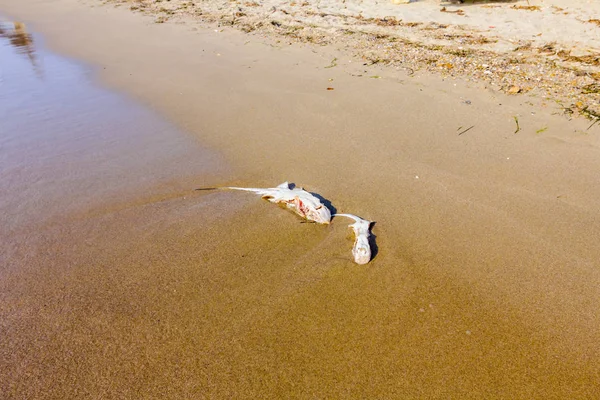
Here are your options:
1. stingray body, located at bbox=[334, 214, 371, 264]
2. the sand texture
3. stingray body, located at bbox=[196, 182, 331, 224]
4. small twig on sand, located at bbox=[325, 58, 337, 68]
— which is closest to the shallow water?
stingray body, located at bbox=[196, 182, 331, 224]

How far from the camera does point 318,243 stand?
2.35 m

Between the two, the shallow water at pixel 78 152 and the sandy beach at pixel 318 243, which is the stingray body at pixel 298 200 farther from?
the shallow water at pixel 78 152

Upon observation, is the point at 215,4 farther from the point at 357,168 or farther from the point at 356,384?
the point at 356,384

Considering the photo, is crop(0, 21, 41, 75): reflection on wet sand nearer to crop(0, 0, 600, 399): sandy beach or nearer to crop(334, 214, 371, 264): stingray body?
crop(0, 0, 600, 399): sandy beach

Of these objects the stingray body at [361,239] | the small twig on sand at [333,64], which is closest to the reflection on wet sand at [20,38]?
the small twig on sand at [333,64]

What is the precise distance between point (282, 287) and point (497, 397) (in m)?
1.01

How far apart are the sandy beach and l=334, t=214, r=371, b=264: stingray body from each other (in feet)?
0.19

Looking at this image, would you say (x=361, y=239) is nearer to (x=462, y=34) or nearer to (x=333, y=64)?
(x=333, y=64)

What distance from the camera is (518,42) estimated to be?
17.2ft

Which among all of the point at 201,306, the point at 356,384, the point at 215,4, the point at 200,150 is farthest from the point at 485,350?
the point at 215,4

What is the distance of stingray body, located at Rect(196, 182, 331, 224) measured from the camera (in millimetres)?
2482

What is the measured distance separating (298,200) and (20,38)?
791 cm

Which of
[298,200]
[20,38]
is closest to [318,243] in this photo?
[298,200]

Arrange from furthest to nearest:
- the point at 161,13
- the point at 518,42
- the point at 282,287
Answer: the point at 161,13 → the point at 518,42 → the point at 282,287
